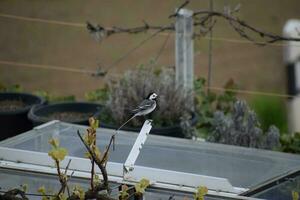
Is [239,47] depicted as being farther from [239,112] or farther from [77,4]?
[239,112]

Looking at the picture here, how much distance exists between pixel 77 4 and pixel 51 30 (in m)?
0.77

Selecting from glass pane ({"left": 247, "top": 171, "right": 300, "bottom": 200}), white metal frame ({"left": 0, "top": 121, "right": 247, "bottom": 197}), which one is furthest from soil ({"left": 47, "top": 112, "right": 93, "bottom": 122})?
glass pane ({"left": 247, "top": 171, "right": 300, "bottom": 200})

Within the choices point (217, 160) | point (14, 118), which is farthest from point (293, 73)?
point (217, 160)

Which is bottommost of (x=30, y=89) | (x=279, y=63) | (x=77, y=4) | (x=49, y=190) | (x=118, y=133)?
(x=49, y=190)

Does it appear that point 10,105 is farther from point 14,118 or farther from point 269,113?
point 269,113

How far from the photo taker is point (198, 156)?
318cm

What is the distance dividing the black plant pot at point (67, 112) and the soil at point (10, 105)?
251 millimetres

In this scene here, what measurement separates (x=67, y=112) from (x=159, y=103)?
754 mm

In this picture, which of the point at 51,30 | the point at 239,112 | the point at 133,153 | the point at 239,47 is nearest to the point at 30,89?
the point at 51,30

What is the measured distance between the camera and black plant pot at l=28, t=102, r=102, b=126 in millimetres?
4337

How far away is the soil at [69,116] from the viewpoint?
4438 mm

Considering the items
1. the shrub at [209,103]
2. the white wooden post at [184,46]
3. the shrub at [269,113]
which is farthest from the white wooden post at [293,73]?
the white wooden post at [184,46]

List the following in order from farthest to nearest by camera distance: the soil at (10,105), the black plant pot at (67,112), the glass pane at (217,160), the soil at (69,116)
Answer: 1. the soil at (10,105)
2. the soil at (69,116)
3. the black plant pot at (67,112)
4. the glass pane at (217,160)

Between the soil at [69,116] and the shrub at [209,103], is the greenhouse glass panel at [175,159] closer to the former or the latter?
the soil at [69,116]
